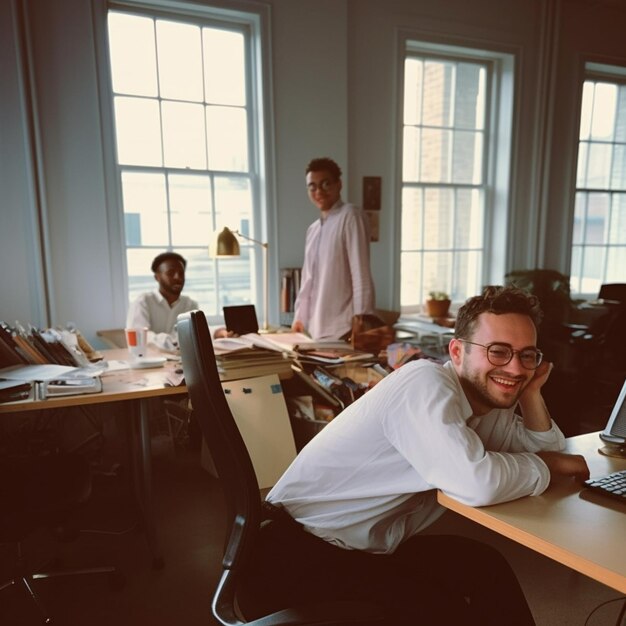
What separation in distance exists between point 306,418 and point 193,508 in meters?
0.82

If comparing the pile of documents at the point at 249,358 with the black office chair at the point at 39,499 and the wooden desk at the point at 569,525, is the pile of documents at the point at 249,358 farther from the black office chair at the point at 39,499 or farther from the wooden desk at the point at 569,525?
the wooden desk at the point at 569,525

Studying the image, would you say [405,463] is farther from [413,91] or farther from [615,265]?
[615,265]

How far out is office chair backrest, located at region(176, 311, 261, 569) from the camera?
37.8 inches

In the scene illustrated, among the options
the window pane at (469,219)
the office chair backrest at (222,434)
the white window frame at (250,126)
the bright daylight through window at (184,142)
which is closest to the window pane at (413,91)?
the window pane at (469,219)

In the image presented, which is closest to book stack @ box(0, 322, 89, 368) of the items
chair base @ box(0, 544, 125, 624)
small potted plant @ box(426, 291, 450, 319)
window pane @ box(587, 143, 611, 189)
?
chair base @ box(0, 544, 125, 624)

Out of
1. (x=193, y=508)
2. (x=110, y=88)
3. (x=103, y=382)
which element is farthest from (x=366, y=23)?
(x=193, y=508)

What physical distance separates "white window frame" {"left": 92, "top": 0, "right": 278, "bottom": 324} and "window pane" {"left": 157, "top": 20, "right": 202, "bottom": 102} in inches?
4.1

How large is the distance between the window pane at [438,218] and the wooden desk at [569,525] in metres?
4.00

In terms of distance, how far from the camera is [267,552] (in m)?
1.24

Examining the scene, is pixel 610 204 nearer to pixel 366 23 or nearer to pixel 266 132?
pixel 366 23

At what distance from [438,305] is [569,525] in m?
3.76

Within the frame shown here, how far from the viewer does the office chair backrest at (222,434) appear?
0.96 meters

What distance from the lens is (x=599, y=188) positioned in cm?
566

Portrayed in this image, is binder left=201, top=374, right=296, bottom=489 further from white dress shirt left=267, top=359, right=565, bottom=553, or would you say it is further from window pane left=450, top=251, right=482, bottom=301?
window pane left=450, top=251, right=482, bottom=301
